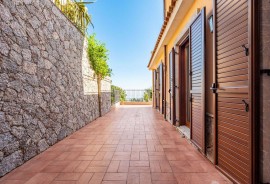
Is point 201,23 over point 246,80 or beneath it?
over

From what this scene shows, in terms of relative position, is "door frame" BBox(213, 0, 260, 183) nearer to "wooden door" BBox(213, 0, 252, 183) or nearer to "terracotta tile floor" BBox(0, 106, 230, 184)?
"wooden door" BBox(213, 0, 252, 183)

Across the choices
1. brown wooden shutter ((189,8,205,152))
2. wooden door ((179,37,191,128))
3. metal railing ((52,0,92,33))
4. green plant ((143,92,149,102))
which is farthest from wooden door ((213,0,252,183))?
green plant ((143,92,149,102))

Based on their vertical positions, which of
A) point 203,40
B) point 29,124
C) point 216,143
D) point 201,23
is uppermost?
point 201,23

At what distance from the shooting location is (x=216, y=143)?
A: 2.20 meters

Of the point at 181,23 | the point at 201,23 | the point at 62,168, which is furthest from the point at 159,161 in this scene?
the point at 181,23

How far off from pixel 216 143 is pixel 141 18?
1955 centimetres

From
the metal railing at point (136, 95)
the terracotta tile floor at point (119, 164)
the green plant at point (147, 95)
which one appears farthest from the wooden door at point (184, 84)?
the metal railing at point (136, 95)

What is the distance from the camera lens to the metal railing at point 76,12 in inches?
188

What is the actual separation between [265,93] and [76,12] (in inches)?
205

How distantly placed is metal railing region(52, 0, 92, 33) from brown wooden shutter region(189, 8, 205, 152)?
3284mm

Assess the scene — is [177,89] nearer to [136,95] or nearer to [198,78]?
[198,78]

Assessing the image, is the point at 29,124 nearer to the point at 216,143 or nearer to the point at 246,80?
the point at 216,143

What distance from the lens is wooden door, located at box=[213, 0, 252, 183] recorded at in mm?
1615

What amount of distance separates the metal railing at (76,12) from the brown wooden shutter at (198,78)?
3.28m
